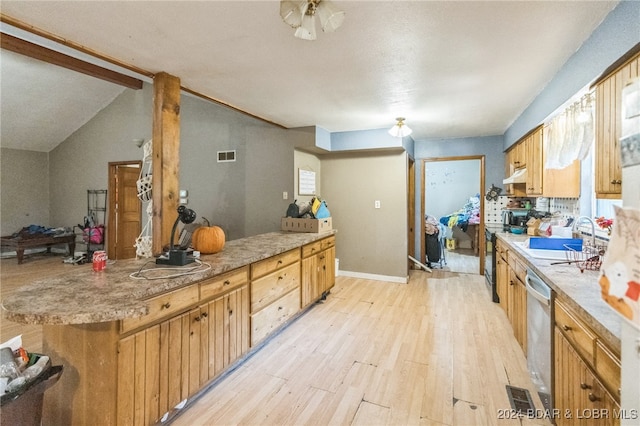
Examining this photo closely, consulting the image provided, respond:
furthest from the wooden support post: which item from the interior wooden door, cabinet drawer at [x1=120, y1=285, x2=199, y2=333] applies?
the interior wooden door

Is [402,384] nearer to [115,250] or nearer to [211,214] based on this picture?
[211,214]

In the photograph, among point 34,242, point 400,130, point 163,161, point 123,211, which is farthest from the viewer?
point 123,211

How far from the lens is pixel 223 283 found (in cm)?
202

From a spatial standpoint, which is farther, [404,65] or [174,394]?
[404,65]

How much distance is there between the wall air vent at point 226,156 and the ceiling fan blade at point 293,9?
359cm

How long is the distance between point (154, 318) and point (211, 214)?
374 cm


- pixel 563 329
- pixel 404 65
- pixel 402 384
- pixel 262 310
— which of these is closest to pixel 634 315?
pixel 563 329

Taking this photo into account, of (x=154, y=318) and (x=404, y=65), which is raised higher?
(x=404, y=65)

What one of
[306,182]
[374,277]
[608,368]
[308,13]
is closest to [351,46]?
[308,13]

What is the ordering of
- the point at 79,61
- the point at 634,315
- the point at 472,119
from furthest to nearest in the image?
the point at 79,61
the point at 472,119
the point at 634,315

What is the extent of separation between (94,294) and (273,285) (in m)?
1.43

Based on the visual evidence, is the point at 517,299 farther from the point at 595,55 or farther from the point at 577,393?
the point at 595,55

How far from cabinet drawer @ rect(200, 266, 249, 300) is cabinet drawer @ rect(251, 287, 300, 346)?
37 cm

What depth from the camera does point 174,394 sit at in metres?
1.65
